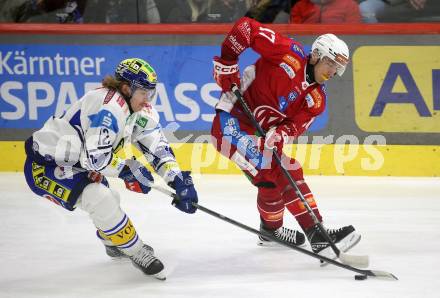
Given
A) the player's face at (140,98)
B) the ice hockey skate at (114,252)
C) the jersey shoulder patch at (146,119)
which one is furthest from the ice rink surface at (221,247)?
the player's face at (140,98)

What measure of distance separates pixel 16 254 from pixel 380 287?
81.1 inches

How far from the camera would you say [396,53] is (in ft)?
21.7

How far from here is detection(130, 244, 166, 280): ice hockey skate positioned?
4289 mm

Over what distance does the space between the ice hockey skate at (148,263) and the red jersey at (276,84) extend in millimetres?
1102

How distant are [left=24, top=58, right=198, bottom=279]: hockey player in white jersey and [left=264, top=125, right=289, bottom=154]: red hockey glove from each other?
59 centimetres

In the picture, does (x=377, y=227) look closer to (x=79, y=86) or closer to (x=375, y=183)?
(x=375, y=183)

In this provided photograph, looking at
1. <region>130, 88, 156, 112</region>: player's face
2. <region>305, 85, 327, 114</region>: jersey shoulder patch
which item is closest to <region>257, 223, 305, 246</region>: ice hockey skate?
<region>305, 85, 327, 114</region>: jersey shoulder patch

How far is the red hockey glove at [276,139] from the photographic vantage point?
4734 mm

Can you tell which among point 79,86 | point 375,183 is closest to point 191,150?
point 79,86

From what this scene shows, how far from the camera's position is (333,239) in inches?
186

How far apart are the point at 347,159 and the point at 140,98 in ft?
9.54

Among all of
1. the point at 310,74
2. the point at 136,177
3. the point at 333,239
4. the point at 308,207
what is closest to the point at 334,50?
the point at 310,74

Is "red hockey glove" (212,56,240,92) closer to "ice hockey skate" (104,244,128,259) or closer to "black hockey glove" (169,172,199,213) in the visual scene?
"black hockey glove" (169,172,199,213)

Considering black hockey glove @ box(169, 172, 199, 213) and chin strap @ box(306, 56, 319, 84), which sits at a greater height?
chin strap @ box(306, 56, 319, 84)
